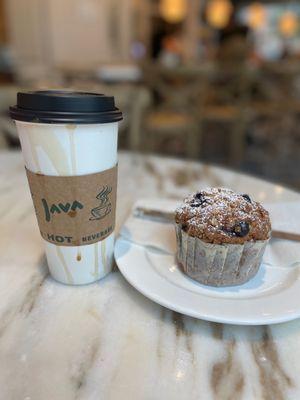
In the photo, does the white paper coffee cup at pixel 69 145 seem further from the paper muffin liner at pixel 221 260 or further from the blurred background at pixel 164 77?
the blurred background at pixel 164 77

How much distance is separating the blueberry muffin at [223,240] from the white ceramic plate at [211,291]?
0.02m

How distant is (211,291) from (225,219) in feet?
0.33

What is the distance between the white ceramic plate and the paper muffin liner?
1 centimetres

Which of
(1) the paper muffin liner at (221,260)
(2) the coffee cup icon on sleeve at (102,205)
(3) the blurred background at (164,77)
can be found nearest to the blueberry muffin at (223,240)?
(1) the paper muffin liner at (221,260)

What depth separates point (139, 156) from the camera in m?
1.10

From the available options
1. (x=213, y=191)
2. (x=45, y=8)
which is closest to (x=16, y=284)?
(x=213, y=191)

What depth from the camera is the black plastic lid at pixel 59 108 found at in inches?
Answer: 13.7

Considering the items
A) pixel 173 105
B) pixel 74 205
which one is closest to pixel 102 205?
pixel 74 205

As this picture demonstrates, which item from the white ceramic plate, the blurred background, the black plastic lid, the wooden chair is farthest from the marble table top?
the wooden chair

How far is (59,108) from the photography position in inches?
13.7

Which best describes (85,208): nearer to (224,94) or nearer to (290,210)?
(290,210)

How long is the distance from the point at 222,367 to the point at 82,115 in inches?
12.3

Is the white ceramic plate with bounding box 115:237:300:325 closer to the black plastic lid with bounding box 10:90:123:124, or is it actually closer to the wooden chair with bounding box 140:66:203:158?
the black plastic lid with bounding box 10:90:123:124

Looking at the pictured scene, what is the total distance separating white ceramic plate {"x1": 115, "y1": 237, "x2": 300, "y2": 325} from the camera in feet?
1.23
